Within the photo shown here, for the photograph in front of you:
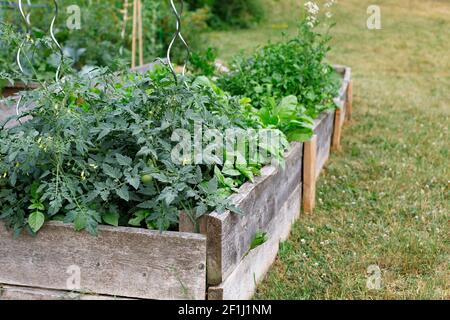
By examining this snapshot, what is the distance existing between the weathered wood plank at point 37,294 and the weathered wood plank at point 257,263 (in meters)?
0.41

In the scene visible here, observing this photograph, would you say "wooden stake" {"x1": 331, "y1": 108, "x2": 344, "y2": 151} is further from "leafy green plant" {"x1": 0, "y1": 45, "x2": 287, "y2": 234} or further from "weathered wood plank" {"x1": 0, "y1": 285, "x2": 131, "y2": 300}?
"weathered wood plank" {"x1": 0, "y1": 285, "x2": 131, "y2": 300}

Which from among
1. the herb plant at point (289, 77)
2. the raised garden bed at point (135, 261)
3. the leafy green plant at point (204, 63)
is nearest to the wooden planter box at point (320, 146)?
the herb plant at point (289, 77)

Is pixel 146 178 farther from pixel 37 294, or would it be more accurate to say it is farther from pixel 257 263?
pixel 257 263

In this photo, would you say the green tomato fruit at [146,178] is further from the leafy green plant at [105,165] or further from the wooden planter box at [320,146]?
the wooden planter box at [320,146]

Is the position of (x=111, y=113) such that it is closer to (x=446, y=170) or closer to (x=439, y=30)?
(x=446, y=170)

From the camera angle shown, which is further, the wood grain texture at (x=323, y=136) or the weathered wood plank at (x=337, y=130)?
the weathered wood plank at (x=337, y=130)

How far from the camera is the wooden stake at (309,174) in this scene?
3848 mm

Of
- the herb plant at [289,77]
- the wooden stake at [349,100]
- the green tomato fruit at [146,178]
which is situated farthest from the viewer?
the wooden stake at [349,100]

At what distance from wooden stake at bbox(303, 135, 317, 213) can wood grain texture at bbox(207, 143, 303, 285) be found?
273 millimetres

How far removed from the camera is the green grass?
2.99m

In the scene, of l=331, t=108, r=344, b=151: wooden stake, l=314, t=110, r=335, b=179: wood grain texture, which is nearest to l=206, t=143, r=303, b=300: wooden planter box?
l=314, t=110, r=335, b=179: wood grain texture

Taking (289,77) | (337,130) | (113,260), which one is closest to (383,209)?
(289,77)

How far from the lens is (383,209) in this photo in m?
3.89

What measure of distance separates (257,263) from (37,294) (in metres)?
0.96
